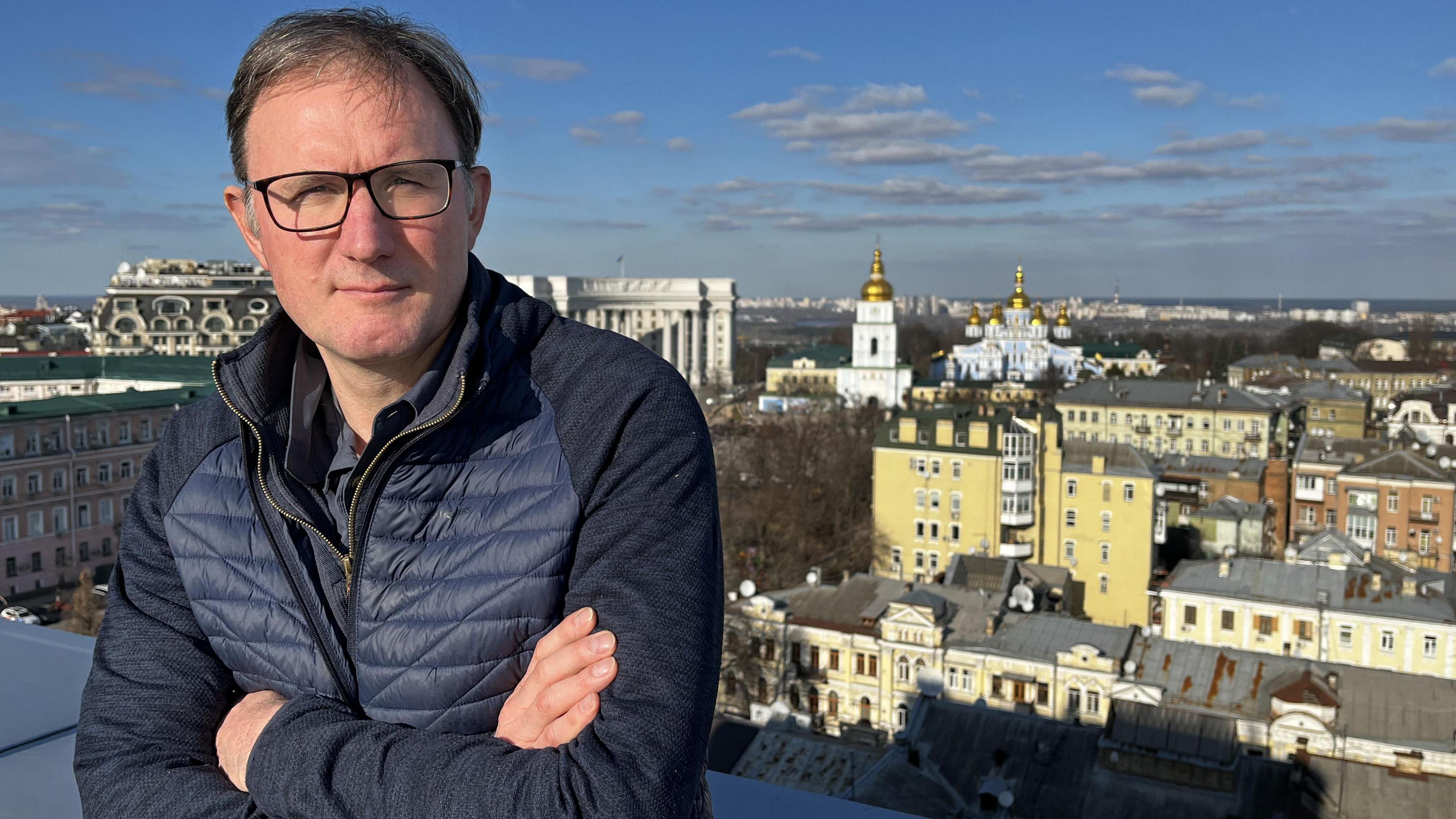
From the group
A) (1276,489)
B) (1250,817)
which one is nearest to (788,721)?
(1250,817)

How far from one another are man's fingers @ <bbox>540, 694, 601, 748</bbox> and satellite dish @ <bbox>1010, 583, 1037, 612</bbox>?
12707 mm

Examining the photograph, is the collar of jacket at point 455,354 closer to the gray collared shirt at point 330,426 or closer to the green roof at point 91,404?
the gray collared shirt at point 330,426

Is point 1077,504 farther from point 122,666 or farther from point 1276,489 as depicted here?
point 122,666

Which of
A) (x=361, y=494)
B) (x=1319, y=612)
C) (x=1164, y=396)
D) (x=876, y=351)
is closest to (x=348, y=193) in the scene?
(x=361, y=494)

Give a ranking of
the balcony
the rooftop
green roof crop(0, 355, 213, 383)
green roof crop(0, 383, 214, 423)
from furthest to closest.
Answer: the rooftop < the balcony < green roof crop(0, 355, 213, 383) < green roof crop(0, 383, 214, 423)

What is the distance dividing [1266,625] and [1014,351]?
130ft

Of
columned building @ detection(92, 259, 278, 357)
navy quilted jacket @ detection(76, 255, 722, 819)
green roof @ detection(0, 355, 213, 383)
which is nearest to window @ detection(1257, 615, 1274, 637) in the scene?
green roof @ detection(0, 355, 213, 383)

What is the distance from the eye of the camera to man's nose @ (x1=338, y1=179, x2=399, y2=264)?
969 millimetres

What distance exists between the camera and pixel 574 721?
0.91 m

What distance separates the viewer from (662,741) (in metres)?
0.87

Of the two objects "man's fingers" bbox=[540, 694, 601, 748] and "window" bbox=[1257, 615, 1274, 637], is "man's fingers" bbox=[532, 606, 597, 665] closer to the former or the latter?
"man's fingers" bbox=[540, 694, 601, 748]

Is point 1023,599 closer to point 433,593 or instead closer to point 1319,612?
point 1319,612

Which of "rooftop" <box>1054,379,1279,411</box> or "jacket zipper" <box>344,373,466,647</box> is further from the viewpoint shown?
"rooftop" <box>1054,379,1279,411</box>

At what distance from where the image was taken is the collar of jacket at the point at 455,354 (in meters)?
1.01
